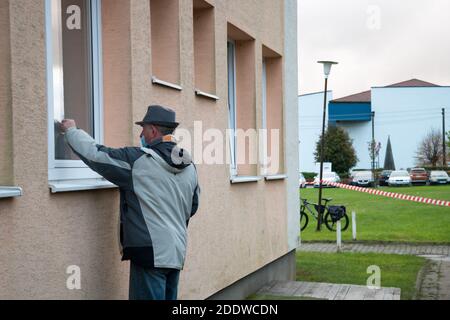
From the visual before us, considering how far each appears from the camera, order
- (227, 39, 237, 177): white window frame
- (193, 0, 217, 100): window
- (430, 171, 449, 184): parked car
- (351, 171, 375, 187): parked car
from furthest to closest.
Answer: (430, 171, 449, 184): parked car
(351, 171, 375, 187): parked car
(227, 39, 237, 177): white window frame
(193, 0, 217, 100): window

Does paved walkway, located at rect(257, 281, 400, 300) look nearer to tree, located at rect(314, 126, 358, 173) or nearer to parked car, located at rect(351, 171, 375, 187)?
parked car, located at rect(351, 171, 375, 187)

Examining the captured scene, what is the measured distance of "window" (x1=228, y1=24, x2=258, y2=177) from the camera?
10117 millimetres

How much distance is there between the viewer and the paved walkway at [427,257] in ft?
37.5

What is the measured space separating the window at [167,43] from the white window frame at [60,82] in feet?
4.26

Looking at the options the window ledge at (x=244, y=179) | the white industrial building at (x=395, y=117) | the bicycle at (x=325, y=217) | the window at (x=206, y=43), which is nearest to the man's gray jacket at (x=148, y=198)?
the window at (x=206, y=43)

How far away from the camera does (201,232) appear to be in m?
7.54

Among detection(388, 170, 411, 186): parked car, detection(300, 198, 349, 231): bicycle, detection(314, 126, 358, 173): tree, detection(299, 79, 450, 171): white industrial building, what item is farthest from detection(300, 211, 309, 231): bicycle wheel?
detection(299, 79, 450, 171): white industrial building

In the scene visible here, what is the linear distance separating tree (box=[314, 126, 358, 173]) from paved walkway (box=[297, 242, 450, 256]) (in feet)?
203

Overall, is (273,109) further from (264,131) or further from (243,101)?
(243,101)

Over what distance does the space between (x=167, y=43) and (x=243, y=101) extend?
3257 millimetres

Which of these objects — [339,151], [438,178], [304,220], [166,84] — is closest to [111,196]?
[166,84]

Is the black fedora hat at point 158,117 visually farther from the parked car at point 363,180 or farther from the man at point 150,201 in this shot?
the parked car at point 363,180

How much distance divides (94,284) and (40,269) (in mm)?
812

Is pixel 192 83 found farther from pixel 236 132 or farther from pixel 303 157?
pixel 303 157
